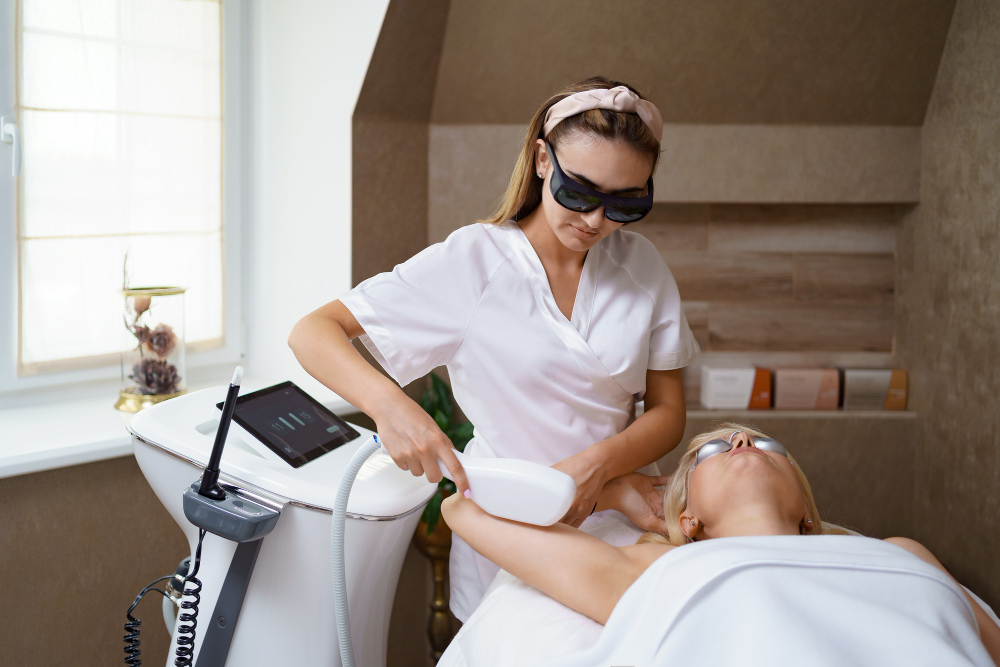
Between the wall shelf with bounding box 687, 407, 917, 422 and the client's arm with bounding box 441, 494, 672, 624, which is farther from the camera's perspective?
the wall shelf with bounding box 687, 407, 917, 422

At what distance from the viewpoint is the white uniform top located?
4.41 ft

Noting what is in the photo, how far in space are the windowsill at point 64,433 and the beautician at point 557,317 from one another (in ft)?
1.10

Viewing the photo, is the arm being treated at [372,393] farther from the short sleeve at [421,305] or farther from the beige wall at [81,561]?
the beige wall at [81,561]

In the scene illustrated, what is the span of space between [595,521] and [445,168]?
1.34 metres

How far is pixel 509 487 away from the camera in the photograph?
107 centimetres

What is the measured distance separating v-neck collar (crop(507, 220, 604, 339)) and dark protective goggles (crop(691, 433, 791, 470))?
10.8 inches

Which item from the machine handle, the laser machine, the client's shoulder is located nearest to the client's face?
the client's shoulder

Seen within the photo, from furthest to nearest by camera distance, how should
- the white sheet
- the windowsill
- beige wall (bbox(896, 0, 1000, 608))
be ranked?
beige wall (bbox(896, 0, 1000, 608))
the windowsill
the white sheet

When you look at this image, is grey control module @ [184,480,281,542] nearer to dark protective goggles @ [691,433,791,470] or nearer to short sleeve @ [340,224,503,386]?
short sleeve @ [340,224,503,386]

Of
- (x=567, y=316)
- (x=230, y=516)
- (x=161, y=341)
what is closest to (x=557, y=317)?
(x=567, y=316)

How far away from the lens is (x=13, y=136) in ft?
6.20

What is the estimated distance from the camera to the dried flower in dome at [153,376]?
1919 mm

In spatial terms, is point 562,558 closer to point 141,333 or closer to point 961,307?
point 141,333

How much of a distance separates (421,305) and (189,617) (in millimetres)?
599
